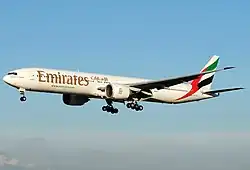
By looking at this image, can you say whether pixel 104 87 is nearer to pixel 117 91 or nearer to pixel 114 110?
pixel 117 91

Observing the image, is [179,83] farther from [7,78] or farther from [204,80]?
[7,78]

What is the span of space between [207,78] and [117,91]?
748 inches

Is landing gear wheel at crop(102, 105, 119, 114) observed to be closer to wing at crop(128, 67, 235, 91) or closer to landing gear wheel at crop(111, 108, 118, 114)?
landing gear wheel at crop(111, 108, 118, 114)

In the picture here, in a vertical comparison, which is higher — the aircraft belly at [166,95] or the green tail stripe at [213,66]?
the green tail stripe at [213,66]

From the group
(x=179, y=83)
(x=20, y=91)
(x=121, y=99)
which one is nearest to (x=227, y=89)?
(x=179, y=83)

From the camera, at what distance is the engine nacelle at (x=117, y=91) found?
90.2 meters

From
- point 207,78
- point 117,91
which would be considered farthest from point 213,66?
point 117,91

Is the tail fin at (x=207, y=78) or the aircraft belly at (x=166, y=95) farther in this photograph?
the tail fin at (x=207, y=78)

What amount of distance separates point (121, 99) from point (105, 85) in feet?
8.51

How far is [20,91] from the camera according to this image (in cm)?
8650

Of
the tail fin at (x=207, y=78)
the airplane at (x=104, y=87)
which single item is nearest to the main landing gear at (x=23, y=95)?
the airplane at (x=104, y=87)

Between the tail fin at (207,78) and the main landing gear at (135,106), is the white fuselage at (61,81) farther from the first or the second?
the tail fin at (207,78)

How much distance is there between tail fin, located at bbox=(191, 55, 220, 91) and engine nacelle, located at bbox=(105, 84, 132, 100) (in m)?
13.8

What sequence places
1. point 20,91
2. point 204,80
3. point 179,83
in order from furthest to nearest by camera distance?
point 204,80 → point 179,83 → point 20,91
